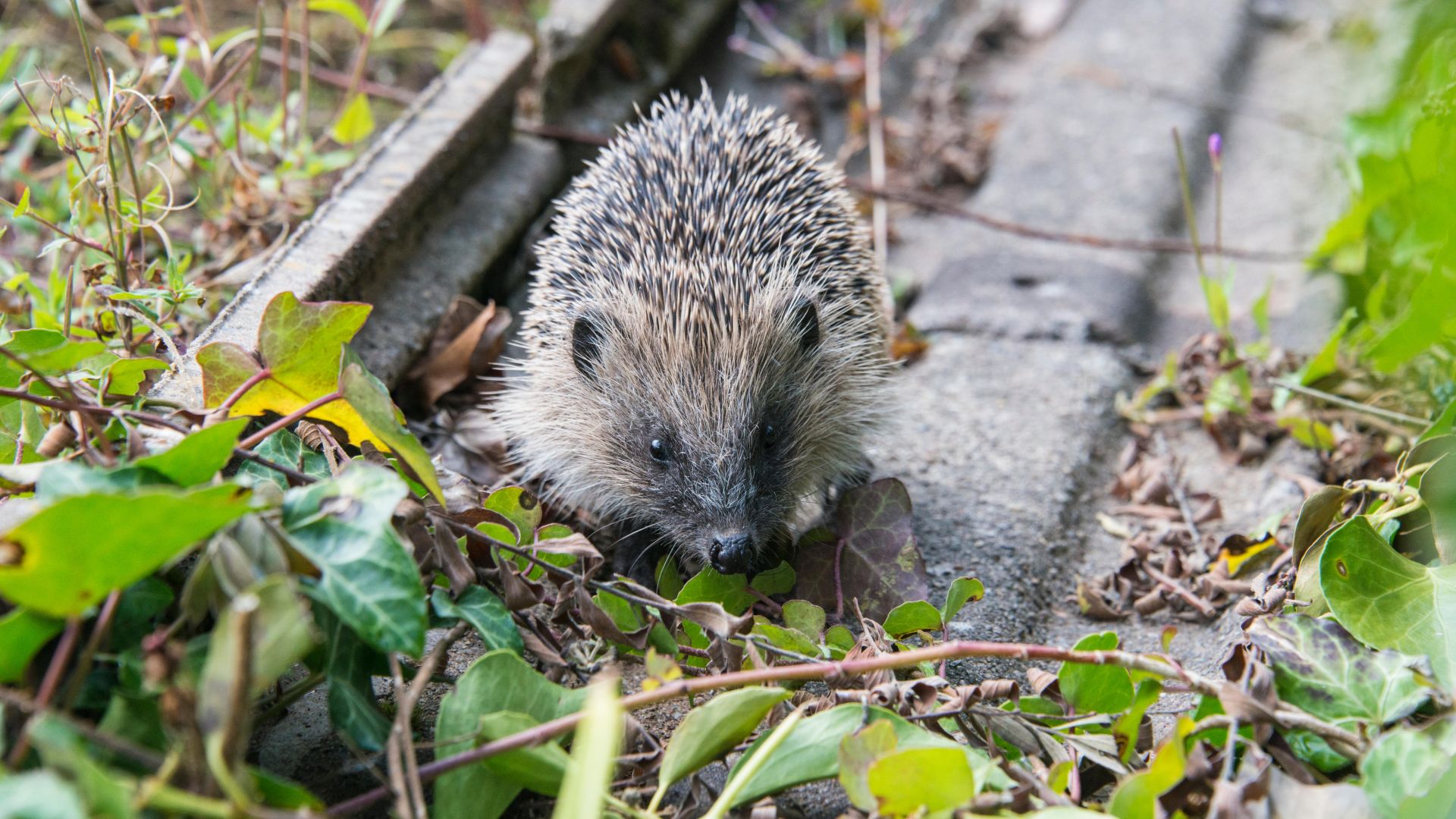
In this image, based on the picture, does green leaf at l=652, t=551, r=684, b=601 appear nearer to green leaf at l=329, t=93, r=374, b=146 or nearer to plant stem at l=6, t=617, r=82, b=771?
plant stem at l=6, t=617, r=82, b=771

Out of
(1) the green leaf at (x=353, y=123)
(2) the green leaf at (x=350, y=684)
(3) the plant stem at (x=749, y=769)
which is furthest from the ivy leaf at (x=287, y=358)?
(1) the green leaf at (x=353, y=123)

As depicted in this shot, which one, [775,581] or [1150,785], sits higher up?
[1150,785]

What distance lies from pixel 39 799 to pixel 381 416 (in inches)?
33.2

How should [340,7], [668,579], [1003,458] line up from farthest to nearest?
[1003,458] < [340,7] < [668,579]

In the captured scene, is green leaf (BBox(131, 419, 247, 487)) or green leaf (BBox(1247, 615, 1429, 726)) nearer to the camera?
green leaf (BBox(131, 419, 247, 487))

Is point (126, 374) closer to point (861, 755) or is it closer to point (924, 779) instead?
point (861, 755)

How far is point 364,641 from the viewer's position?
194cm

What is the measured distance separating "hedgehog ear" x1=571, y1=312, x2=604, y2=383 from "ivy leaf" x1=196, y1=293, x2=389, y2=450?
3.57 ft

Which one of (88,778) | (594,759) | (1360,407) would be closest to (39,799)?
(88,778)

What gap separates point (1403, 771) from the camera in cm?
181

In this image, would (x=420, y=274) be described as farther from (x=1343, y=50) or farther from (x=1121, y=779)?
(x=1343, y=50)

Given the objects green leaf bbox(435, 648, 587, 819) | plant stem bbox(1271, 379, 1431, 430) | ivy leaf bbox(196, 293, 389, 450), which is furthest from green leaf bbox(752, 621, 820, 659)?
plant stem bbox(1271, 379, 1431, 430)

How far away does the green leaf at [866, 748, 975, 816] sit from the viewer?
1790 mm

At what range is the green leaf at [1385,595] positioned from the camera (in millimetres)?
2207
